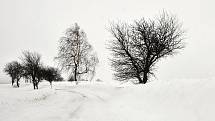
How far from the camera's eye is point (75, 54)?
29094 mm

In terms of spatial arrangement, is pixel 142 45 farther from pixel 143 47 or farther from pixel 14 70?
pixel 14 70

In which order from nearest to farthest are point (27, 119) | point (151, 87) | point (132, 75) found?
point (27, 119) → point (151, 87) → point (132, 75)

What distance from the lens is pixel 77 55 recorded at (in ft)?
97.5

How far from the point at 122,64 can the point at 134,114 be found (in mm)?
10974

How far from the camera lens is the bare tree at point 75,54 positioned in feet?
94.2

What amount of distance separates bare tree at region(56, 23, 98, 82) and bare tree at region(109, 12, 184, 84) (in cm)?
1069

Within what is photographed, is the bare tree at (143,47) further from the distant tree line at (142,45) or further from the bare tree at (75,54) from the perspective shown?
the bare tree at (75,54)

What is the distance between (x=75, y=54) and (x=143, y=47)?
13910mm

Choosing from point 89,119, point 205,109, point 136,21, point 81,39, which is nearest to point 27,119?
point 89,119

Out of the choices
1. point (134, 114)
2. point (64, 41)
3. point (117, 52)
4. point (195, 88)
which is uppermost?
point (64, 41)

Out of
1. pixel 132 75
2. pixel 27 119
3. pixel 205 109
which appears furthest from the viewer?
pixel 132 75

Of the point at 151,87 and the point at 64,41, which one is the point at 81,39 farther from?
the point at 151,87

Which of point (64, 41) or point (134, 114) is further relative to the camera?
point (64, 41)

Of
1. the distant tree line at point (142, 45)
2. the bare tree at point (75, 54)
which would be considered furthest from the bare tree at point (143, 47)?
the bare tree at point (75, 54)
